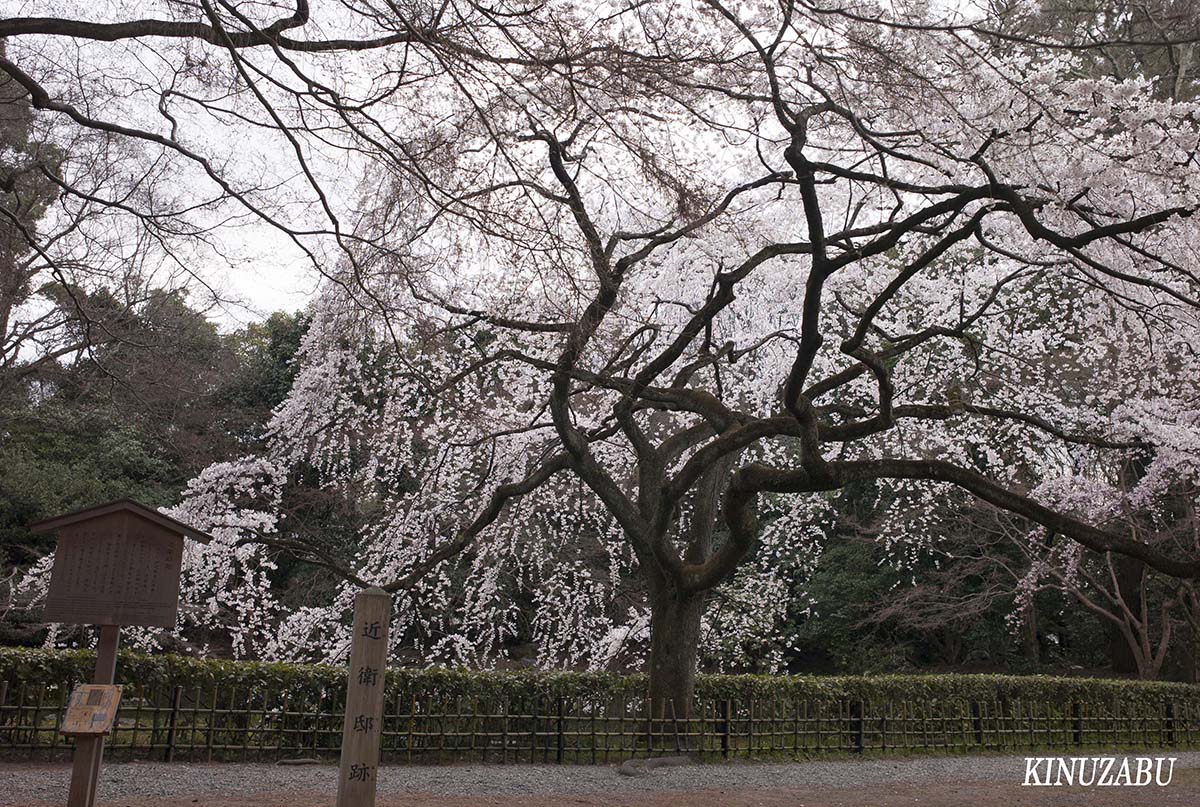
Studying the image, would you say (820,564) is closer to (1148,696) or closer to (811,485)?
(1148,696)

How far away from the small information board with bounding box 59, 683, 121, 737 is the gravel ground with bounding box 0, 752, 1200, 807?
1672 mm

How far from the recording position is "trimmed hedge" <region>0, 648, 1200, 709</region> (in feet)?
22.0

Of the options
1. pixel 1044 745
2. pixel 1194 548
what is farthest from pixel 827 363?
pixel 1194 548

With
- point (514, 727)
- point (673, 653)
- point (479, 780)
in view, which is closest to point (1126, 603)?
point (673, 653)

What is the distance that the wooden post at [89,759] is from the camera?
3834 mm

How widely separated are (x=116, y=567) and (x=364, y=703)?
136 cm

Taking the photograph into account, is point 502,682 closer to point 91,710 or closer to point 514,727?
point 514,727

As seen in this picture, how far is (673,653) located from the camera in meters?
7.84

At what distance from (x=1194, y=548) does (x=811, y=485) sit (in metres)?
9.01

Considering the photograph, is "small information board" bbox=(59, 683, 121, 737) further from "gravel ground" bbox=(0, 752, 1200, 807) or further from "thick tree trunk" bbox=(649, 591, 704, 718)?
"thick tree trunk" bbox=(649, 591, 704, 718)
